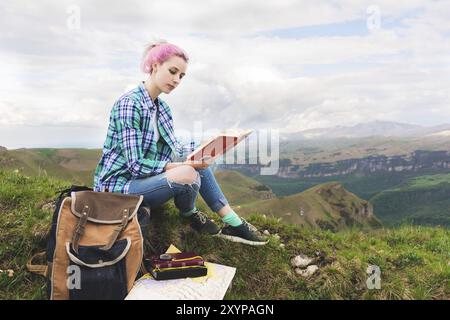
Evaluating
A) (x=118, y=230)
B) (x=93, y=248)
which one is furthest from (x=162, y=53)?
(x=93, y=248)

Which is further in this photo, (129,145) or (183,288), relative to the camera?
(129,145)

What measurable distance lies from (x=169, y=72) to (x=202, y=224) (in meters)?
2.88

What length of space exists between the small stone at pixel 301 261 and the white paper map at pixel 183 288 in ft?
5.50

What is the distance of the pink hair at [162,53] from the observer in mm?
6871

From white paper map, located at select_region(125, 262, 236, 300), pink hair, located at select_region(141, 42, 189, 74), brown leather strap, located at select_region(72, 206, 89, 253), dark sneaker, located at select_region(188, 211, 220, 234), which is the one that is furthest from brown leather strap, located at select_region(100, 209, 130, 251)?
pink hair, located at select_region(141, 42, 189, 74)

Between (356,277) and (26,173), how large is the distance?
8.03 metres

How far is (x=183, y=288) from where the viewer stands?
6328 millimetres

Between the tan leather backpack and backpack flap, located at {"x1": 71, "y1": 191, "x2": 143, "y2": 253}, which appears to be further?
backpack flap, located at {"x1": 71, "y1": 191, "x2": 143, "y2": 253}

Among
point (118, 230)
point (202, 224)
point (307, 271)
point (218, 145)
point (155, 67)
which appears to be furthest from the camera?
point (202, 224)

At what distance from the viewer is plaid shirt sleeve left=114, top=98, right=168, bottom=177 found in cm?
668

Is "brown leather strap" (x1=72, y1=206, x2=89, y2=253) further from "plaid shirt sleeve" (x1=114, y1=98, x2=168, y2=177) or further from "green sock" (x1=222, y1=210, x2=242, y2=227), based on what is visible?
"green sock" (x1=222, y1=210, x2=242, y2=227)

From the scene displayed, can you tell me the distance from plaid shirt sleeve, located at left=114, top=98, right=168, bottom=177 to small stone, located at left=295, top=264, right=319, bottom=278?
3.10 metres

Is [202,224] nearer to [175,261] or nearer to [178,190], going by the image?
[178,190]
